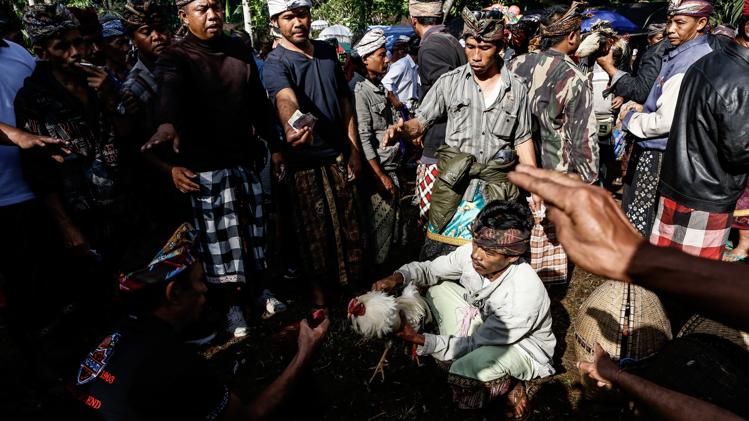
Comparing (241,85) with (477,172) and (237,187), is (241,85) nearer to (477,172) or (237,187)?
(237,187)

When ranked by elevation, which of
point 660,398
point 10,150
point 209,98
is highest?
point 209,98

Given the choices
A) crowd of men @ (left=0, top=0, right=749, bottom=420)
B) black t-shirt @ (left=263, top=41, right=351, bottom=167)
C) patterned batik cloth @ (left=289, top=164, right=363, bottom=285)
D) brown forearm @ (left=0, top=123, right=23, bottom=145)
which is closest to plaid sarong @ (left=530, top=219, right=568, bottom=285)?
crowd of men @ (left=0, top=0, right=749, bottom=420)

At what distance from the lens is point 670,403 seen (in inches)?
67.6

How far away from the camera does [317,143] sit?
13.3 ft

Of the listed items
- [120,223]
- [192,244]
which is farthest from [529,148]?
[120,223]

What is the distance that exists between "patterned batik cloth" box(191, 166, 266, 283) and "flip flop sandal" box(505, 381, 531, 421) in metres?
2.24

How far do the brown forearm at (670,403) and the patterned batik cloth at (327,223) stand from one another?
276 cm

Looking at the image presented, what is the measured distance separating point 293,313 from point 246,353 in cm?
66

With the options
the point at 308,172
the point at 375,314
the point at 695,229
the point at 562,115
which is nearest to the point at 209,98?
the point at 308,172

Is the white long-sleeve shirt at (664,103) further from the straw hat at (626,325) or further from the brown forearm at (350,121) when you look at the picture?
the brown forearm at (350,121)

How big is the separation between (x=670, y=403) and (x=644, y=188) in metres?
3.04

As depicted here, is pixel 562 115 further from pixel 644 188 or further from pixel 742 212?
pixel 742 212

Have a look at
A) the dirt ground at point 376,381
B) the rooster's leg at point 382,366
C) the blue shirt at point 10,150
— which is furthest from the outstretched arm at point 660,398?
the blue shirt at point 10,150

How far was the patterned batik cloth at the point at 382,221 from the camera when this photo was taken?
482 centimetres
